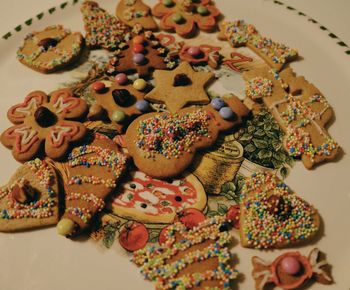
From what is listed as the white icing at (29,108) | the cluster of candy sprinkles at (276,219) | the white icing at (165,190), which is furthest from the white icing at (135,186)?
the white icing at (29,108)

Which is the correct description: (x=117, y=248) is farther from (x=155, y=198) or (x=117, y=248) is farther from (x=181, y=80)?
(x=181, y=80)

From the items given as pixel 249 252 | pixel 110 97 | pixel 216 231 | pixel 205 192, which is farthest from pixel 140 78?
pixel 249 252

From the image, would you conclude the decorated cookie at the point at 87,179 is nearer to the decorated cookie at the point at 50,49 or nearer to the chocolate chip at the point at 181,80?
the chocolate chip at the point at 181,80

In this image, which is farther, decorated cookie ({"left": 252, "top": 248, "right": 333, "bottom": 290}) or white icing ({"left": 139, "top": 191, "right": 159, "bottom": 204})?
white icing ({"left": 139, "top": 191, "right": 159, "bottom": 204})

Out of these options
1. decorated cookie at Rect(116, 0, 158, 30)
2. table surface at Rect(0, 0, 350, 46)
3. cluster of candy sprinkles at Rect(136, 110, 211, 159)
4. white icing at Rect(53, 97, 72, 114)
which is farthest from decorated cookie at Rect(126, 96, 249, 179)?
table surface at Rect(0, 0, 350, 46)

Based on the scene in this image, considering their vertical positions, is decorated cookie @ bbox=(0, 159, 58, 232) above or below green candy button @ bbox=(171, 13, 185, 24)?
below

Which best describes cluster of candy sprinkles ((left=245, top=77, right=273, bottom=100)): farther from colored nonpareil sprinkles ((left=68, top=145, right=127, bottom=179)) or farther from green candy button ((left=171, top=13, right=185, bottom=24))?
colored nonpareil sprinkles ((left=68, top=145, right=127, bottom=179))
